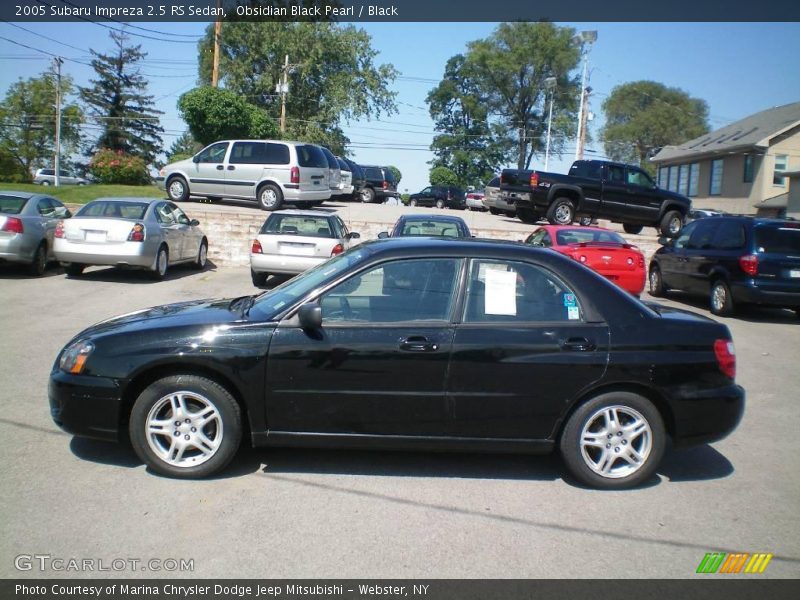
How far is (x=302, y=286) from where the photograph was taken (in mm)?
5145

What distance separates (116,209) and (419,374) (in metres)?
11.0

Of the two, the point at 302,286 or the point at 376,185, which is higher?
Answer: the point at 376,185

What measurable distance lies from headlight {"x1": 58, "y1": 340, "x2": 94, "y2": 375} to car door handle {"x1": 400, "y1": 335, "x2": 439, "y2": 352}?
2098 mm

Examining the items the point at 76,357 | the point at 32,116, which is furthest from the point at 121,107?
the point at 76,357

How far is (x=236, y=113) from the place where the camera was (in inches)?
1232

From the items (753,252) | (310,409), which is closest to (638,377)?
(310,409)

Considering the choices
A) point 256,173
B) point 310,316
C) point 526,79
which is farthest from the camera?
point 526,79

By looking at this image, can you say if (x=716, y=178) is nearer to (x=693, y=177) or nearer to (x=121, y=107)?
(x=693, y=177)

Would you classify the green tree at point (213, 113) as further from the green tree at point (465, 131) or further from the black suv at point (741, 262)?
the green tree at point (465, 131)

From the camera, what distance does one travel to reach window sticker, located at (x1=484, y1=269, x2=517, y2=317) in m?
4.86

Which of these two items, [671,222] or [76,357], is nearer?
Answer: [76,357]

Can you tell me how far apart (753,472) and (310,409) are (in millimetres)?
3332

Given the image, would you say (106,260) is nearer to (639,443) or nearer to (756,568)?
(639,443)

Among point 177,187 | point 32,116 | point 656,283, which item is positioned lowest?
point 656,283
